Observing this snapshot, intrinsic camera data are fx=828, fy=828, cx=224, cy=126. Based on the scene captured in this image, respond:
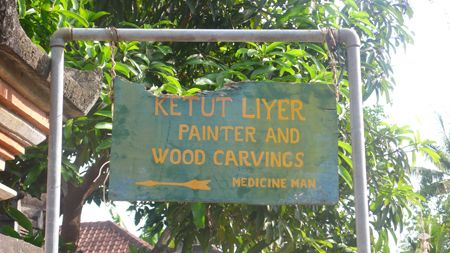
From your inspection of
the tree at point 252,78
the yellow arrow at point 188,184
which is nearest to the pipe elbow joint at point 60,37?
the yellow arrow at point 188,184

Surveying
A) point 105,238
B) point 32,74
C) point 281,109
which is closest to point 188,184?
point 281,109

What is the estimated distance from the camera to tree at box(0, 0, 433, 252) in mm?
7648

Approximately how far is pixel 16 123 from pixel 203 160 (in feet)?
3.02

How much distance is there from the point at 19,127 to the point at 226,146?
1002 mm

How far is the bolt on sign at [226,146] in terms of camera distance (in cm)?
406

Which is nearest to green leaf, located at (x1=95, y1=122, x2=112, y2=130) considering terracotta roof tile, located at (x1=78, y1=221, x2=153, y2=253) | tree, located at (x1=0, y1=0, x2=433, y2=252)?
tree, located at (x1=0, y1=0, x2=433, y2=252)

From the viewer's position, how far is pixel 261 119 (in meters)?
4.15

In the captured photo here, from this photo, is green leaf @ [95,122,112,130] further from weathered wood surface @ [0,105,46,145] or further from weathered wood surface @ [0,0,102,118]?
weathered wood surface @ [0,105,46,145]

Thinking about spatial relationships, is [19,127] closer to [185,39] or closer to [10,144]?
[10,144]

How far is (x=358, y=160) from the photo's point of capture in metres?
4.13

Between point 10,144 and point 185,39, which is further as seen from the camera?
point 185,39

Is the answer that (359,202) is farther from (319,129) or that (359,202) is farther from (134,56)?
(134,56)

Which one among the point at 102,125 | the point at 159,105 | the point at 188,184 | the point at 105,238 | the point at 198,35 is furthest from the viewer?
the point at 105,238

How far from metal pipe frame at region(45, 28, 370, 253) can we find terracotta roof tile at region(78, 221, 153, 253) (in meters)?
20.7
